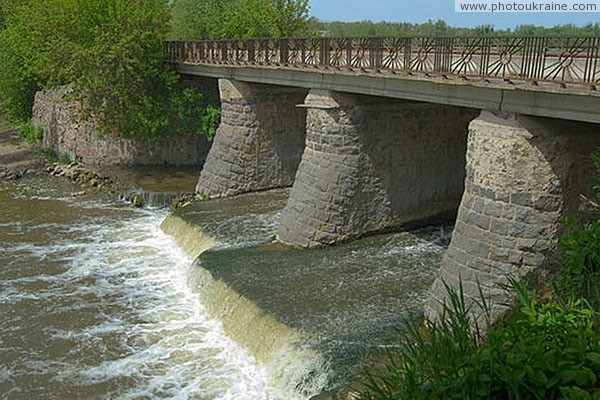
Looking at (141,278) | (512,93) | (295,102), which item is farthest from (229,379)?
(295,102)

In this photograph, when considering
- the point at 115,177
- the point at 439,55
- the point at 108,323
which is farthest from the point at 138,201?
the point at 439,55

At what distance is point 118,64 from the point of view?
69.6 feet

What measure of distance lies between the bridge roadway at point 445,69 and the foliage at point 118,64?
3.53 meters

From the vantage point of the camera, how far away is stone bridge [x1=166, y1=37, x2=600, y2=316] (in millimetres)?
9688

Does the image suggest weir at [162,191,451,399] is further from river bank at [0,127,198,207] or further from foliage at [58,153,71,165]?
foliage at [58,153,71,165]

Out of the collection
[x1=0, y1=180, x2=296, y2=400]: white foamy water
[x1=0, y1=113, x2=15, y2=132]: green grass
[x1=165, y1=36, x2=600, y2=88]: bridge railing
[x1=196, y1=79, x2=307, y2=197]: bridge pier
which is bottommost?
[x1=0, y1=180, x2=296, y2=400]: white foamy water

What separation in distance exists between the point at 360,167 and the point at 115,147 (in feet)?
41.2

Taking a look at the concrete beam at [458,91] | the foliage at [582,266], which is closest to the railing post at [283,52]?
the concrete beam at [458,91]

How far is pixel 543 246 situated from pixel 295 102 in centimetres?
1098

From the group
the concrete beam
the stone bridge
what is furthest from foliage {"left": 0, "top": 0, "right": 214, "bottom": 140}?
the concrete beam

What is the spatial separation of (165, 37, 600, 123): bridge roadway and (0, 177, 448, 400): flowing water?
3726 millimetres

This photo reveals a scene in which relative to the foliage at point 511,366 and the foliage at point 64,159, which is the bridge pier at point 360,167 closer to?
the foliage at point 511,366

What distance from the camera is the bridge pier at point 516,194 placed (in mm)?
9648

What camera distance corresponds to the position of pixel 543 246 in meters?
9.62
